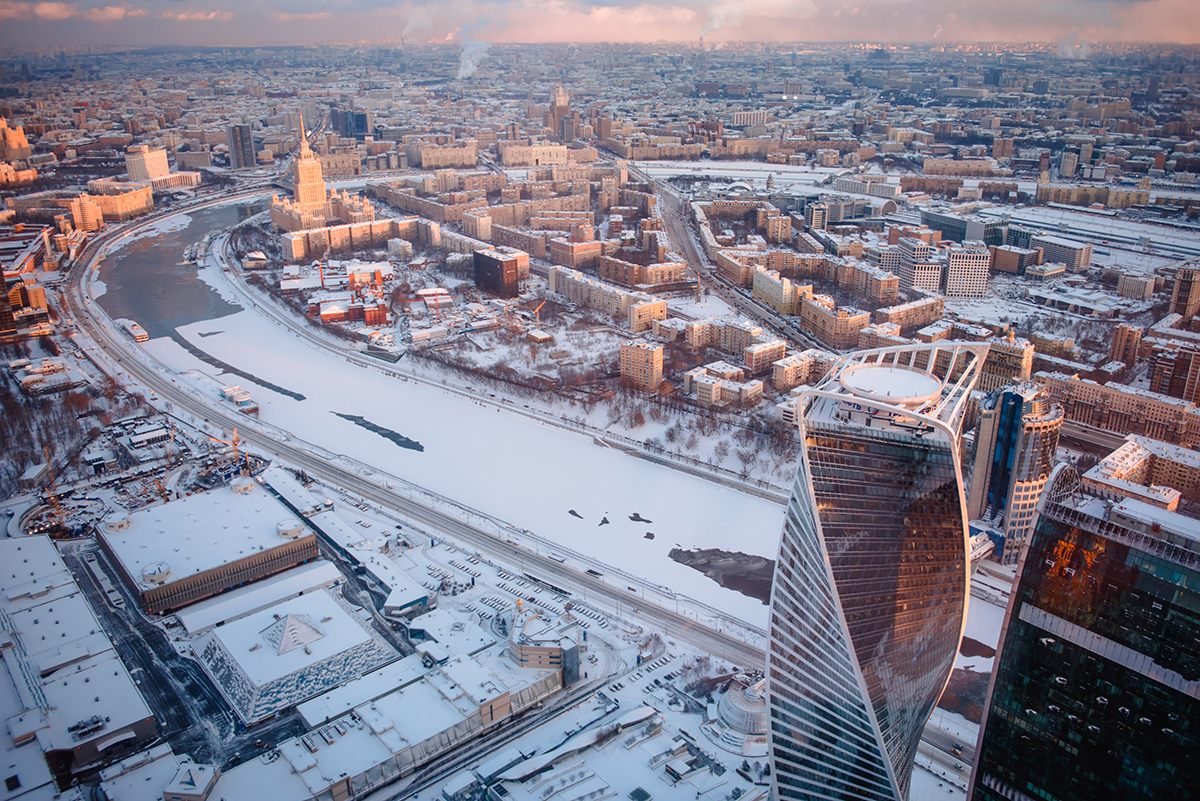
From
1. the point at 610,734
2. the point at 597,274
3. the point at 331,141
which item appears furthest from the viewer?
the point at 331,141

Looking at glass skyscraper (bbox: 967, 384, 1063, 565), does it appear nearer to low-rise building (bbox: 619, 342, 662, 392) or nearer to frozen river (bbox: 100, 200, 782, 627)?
frozen river (bbox: 100, 200, 782, 627)

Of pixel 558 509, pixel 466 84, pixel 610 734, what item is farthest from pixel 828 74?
pixel 610 734

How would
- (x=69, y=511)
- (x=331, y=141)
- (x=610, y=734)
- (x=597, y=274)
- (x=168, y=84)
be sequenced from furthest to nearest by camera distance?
(x=168, y=84) < (x=331, y=141) < (x=597, y=274) < (x=69, y=511) < (x=610, y=734)

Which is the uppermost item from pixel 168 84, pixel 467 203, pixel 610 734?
pixel 168 84

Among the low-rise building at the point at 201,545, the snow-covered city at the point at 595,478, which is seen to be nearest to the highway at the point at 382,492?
the snow-covered city at the point at 595,478

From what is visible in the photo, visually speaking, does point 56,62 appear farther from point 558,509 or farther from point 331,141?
point 331,141

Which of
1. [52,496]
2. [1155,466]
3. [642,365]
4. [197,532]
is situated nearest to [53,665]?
[197,532]

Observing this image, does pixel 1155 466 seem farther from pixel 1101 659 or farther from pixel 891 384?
pixel 1101 659
